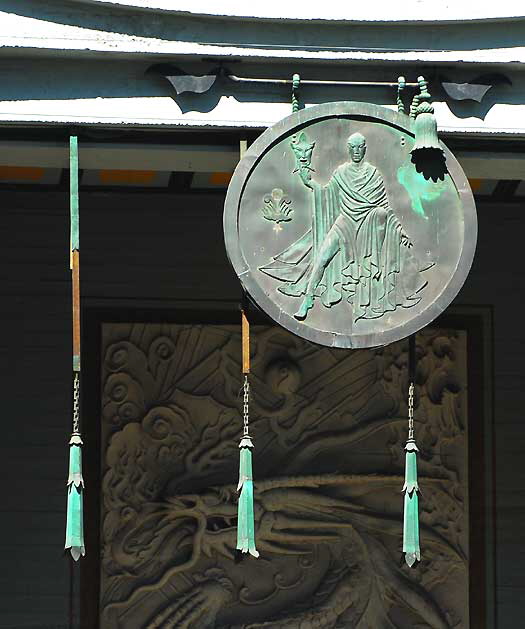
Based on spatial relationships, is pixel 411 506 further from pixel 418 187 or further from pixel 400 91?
pixel 400 91

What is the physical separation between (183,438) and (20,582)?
1488 millimetres

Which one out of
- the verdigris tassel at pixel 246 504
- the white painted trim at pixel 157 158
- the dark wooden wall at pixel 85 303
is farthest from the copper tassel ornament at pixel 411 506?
the dark wooden wall at pixel 85 303

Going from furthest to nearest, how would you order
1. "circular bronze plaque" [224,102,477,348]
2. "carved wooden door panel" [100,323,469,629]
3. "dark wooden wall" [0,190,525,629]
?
"carved wooden door panel" [100,323,469,629] → "dark wooden wall" [0,190,525,629] → "circular bronze plaque" [224,102,477,348]

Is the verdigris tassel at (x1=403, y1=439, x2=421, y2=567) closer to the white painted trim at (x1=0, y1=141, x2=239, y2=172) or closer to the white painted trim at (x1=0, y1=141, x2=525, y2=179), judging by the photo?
the white painted trim at (x1=0, y1=141, x2=525, y2=179)

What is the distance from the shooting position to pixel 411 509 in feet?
37.3

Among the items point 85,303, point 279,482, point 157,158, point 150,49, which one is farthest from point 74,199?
point 279,482

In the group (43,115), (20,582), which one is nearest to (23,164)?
(43,115)

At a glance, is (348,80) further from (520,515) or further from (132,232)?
(520,515)

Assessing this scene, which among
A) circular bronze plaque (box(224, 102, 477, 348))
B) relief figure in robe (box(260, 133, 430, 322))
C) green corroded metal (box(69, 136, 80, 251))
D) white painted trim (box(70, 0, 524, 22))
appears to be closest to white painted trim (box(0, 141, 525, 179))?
green corroded metal (box(69, 136, 80, 251))

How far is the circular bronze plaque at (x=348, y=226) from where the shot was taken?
37.7ft

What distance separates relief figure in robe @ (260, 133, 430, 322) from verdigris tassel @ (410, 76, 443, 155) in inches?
12.2

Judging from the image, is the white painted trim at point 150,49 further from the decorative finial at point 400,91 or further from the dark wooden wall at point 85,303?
the dark wooden wall at point 85,303

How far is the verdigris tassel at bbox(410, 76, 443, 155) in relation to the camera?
37.9 ft

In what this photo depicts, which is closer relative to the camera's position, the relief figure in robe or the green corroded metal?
the green corroded metal
